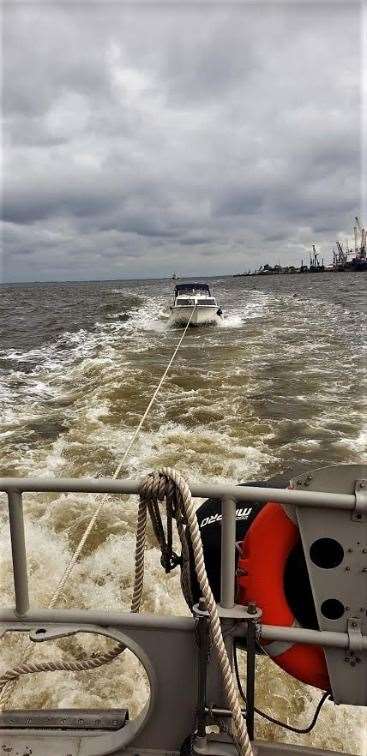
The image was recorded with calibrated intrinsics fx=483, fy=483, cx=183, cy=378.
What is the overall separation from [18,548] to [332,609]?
4.33 feet

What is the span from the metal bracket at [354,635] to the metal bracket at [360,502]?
1.41ft

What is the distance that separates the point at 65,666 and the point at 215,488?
1.07m

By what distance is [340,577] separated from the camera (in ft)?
6.41

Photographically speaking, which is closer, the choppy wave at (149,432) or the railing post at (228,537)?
the railing post at (228,537)

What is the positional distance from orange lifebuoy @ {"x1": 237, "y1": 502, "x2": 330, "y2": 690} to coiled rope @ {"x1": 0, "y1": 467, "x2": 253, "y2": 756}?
0.27 m

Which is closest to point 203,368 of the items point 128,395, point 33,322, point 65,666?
point 128,395

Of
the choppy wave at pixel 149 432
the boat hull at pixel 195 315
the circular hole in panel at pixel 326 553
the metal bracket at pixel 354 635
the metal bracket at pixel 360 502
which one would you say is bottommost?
the choppy wave at pixel 149 432

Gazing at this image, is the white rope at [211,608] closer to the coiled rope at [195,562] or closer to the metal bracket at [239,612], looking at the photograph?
the coiled rope at [195,562]

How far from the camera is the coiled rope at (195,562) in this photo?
178 cm

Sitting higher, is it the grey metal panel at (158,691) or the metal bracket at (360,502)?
the metal bracket at (360,502)

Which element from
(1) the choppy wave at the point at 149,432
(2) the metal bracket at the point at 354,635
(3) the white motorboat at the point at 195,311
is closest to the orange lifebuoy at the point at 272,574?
(2) the metal bracket at the point at 354,635

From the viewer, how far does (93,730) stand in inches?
83.5

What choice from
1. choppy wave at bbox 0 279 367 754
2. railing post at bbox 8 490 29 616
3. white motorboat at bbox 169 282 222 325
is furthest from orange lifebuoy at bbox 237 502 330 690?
white motorboat at bbox 169 282 222 325

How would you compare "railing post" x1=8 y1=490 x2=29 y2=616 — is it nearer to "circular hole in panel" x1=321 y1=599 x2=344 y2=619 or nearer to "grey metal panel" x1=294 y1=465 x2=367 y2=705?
"grey metal panel" x1=294 y1=465 x2=367 y2=705
